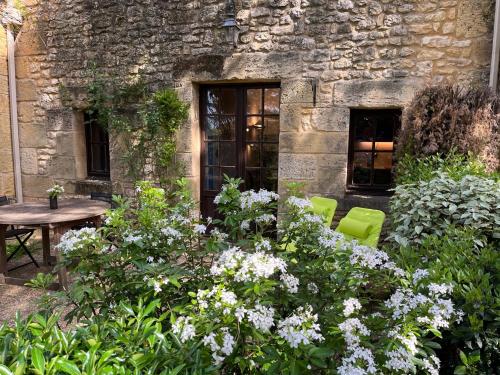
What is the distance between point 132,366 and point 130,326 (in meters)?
0.23

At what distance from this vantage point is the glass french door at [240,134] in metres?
5.03

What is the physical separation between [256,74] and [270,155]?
42.2 inches

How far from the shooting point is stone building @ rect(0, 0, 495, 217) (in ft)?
14.1

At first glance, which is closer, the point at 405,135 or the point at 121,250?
the point at 121,250

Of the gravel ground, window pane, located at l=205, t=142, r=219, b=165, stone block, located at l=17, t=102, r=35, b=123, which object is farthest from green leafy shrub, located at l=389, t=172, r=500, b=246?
stone block, located at l=17, t=102, r=35, b=123

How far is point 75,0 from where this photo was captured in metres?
5.41

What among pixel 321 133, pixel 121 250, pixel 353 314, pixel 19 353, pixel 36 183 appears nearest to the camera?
pixel 19 353

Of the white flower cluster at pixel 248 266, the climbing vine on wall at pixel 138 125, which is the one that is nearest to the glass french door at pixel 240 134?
the climbing vine on wall at pixel 138 125

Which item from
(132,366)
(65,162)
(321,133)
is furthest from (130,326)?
(65,162)

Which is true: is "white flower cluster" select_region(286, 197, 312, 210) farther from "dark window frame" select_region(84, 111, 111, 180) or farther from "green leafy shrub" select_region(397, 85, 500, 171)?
"dark window frame" select_region(84, 111, 111, 180)

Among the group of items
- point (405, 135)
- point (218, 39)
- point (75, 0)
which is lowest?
point (405, 135)

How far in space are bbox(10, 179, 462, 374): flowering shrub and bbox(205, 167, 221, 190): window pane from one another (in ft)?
10.2

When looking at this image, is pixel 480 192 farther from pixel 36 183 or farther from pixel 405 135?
pixel 36 183

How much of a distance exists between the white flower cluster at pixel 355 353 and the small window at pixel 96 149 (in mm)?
5277
